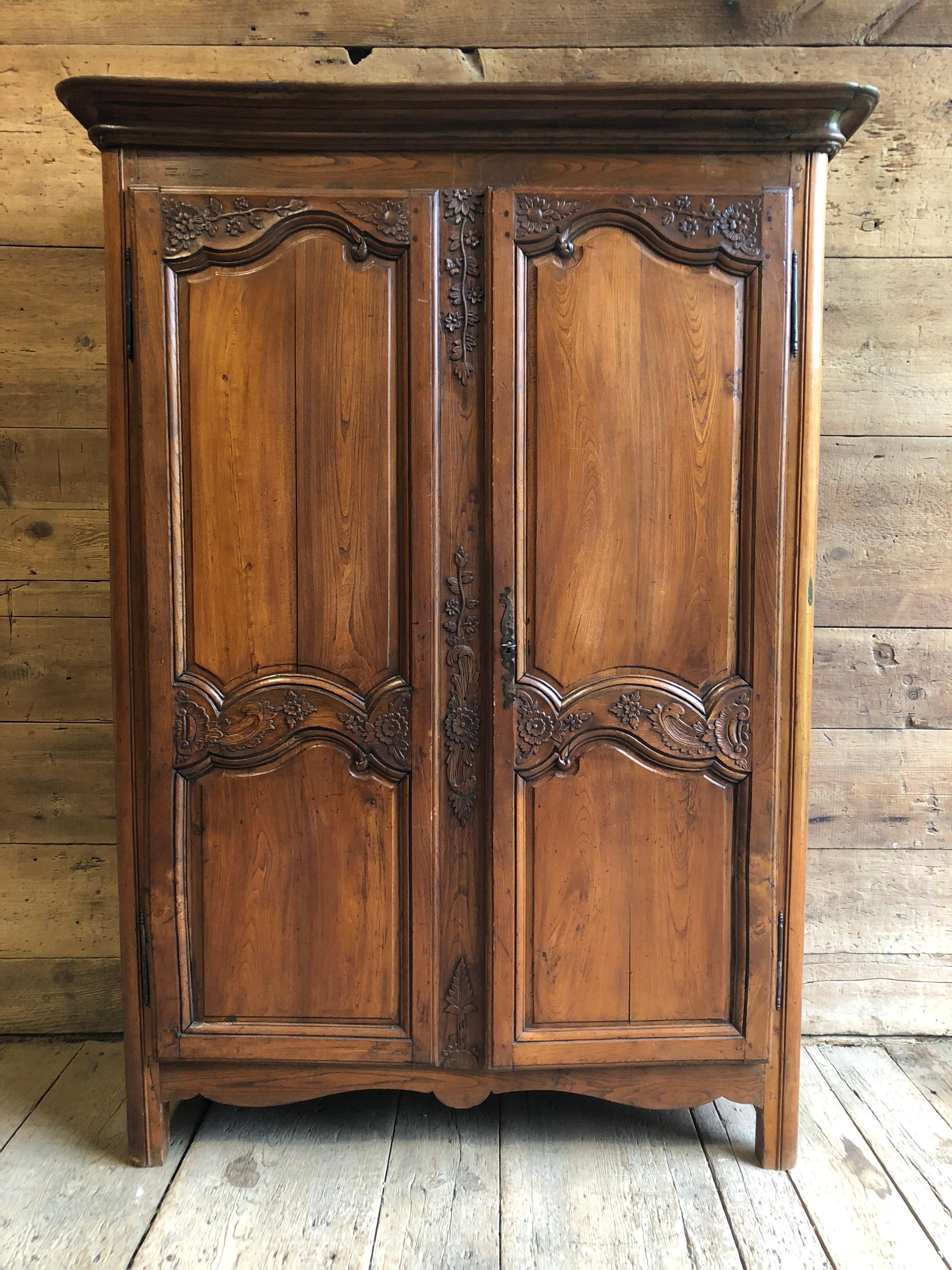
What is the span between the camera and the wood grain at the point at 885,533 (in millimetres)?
2104

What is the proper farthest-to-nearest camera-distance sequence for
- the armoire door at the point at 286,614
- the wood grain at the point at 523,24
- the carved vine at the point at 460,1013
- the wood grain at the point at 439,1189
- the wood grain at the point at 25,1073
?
the wood grain at the point at 523,24 < the wood grain at the point at 25,1073 < the carved vine at the point at 460,1013 < the armoire door at the point at 286,614 < the wood grain at the point at 439,1189

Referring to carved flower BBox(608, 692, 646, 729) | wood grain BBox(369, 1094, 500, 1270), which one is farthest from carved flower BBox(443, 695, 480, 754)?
wood grain BBox(369, 1094, 500, 1270)

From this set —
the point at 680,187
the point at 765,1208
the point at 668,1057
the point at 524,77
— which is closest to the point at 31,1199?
the point at 668,1057

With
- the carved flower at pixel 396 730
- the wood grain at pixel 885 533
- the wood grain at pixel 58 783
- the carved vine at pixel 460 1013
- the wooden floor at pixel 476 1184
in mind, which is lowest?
the wooden floor at pixel 476 1184

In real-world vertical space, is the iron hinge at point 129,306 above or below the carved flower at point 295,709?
above

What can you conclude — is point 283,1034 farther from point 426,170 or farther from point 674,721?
point 426,170

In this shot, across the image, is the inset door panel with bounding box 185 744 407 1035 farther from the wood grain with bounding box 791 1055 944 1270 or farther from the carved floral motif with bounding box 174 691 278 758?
the wood grain with bounding box 791 1055 944 1270

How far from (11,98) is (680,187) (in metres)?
1.67

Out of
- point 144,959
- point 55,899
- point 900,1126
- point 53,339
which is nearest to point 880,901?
point 900,1126

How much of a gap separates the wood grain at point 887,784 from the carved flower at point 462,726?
3.28ft

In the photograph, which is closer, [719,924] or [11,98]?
[719,924]

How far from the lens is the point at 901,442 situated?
6.89ft

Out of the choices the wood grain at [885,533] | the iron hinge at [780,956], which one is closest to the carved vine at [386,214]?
the wood grain at [885,533]

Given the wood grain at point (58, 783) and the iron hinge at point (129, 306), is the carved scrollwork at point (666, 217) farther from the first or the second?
the wood grain at point (58, 783)
